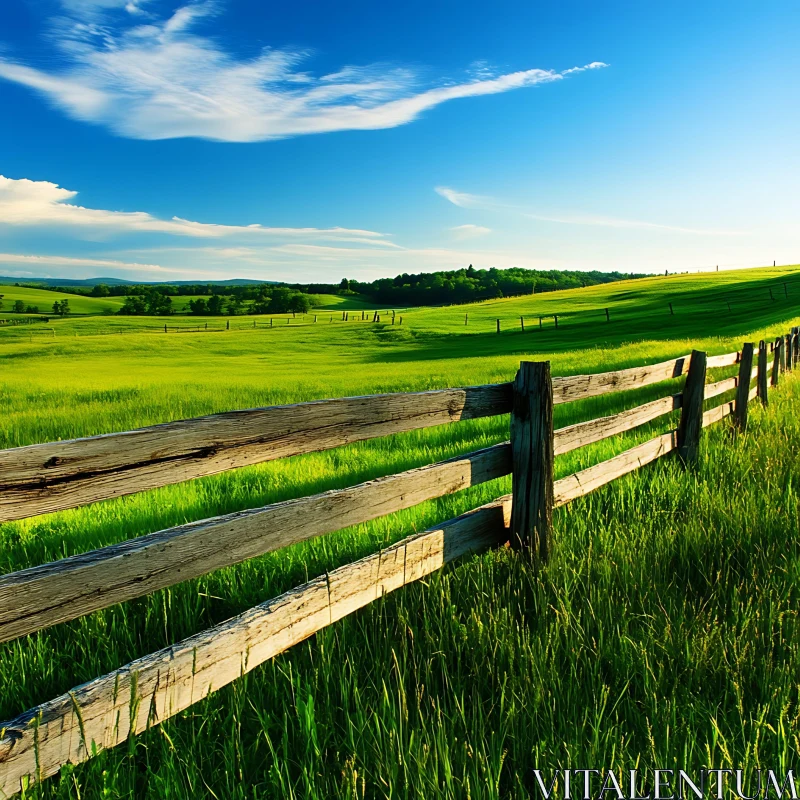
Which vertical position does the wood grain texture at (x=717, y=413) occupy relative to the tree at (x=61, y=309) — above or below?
below

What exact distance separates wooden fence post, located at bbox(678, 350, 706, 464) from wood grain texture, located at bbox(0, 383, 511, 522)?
4.63 metres

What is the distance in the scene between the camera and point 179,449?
7.06 ft

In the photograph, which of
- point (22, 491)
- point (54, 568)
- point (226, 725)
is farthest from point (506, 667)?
point (22, 491)

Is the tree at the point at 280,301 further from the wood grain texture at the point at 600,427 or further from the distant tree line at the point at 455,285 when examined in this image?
the wood grain texture at the point at 600,427

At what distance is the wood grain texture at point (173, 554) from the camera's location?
5.73ft

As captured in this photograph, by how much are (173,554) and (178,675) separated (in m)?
0.44

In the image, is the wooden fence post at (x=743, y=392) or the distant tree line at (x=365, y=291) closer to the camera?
the wooden fence post at (x=743, y=392)

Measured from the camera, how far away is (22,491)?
1767mm

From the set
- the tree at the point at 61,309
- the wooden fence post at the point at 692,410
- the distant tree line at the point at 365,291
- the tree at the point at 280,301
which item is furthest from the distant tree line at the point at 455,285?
the wooden fence post at the point at 692,410

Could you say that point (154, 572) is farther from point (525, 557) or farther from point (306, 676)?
point (525, 557)

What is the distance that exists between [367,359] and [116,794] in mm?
40405

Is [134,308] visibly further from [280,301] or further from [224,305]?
[280,301]

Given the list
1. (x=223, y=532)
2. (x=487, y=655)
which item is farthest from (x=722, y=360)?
(x=223, y=532)

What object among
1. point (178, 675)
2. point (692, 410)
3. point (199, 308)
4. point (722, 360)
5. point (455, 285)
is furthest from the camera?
point (455, 285)
